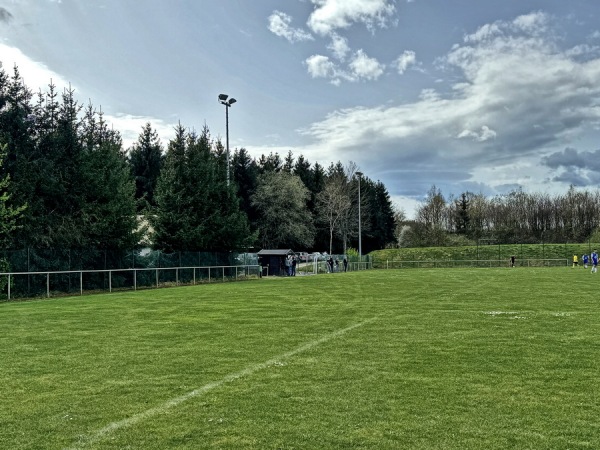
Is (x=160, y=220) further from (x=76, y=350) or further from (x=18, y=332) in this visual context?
(x=76, y=350)

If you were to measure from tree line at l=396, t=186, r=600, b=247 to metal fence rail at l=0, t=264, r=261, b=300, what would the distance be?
65.4 metres

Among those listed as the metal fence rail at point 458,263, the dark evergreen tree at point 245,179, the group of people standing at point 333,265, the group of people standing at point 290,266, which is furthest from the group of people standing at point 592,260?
the dark evergreen tree at point 245,179

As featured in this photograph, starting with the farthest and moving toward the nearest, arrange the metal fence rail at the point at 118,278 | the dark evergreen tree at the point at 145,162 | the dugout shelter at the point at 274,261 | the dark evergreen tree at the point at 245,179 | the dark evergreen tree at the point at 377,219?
the dark evergreen tree at the point at 377,219
the dark evergreen tree at the point at 245,179
the dark evergreen tree at the point at 145,162
the dugout shelter at the point at 274,261
the metal fence rail at the point at 118,278

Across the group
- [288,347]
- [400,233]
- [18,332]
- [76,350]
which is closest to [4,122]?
[18,332]

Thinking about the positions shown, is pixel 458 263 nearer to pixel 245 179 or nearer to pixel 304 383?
pixel 245 179

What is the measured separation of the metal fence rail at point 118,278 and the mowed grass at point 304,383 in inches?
422

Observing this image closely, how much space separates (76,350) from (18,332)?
342cm

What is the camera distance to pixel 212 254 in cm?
3453

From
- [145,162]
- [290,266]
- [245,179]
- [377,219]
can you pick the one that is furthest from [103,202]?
[377,219]

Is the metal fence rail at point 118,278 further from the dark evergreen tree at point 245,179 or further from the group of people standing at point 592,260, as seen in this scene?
the dark evergreen tree at point 245,179

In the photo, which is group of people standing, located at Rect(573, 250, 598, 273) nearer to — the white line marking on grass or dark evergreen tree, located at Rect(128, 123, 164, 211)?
the white line marking on grass

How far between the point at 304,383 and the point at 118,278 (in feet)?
75.1

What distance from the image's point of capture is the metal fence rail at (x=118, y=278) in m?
22.8

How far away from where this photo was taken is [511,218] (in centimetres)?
10175
